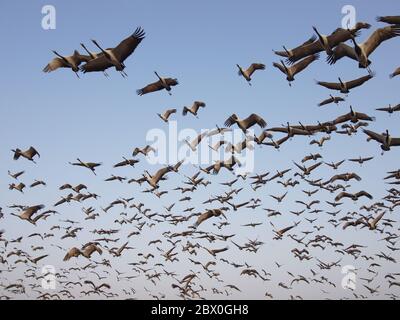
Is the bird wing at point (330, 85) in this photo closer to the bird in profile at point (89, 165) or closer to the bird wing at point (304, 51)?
the bird wing at point (304, 51)

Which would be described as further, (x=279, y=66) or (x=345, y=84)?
(x=279, y=66)

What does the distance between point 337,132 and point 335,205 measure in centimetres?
1111

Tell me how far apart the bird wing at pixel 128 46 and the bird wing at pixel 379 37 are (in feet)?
27.6

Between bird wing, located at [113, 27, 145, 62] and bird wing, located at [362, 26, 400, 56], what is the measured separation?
27.6 feet

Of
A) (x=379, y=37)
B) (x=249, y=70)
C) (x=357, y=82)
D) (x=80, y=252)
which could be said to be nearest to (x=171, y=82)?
(x=249, y=70)

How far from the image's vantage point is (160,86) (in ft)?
76.0

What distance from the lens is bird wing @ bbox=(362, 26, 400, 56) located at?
51.1ft

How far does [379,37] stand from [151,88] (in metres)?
11.6

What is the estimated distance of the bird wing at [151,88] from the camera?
2294cm

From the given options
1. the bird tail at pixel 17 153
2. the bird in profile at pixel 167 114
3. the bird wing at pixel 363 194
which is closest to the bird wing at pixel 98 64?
the bird in profile at pixel 167 114

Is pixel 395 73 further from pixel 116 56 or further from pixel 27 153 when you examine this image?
pixel 27 153

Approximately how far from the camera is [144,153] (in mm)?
29859
